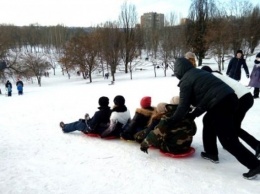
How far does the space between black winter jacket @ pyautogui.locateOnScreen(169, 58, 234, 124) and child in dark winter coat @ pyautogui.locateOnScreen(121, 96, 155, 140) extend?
1234mm

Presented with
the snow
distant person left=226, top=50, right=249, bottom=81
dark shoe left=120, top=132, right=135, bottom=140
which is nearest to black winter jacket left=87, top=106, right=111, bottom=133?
the snow

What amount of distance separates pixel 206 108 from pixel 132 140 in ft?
6.53

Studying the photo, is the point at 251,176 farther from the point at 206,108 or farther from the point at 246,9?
the point at 246,9

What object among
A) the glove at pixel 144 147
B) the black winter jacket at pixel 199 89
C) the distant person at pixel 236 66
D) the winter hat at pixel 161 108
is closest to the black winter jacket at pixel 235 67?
the distant person at pixel 236 66


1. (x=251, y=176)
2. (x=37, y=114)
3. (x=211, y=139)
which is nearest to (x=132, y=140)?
(x=211, y=139)

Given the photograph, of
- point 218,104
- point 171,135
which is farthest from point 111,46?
point 218,104

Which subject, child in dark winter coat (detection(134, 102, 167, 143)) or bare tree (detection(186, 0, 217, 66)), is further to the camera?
bare tree (detection(186, 0, 217, 66))

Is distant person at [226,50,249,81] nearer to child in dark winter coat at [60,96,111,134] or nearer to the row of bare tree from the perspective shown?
child in dark winter coat at [60,96,111,134]

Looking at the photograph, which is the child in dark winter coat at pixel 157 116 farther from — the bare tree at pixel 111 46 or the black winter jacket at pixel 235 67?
the bare tree at pixel 111 46

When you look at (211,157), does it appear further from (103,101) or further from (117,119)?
(103,101)

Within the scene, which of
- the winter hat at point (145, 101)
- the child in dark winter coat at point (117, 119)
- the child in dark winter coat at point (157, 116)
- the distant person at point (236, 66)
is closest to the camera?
the child in dark winter coat at point (157, 116)

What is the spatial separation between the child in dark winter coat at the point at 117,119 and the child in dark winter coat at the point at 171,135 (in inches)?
47.1

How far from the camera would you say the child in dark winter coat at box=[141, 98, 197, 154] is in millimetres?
4145

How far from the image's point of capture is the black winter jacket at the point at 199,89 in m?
3.45
